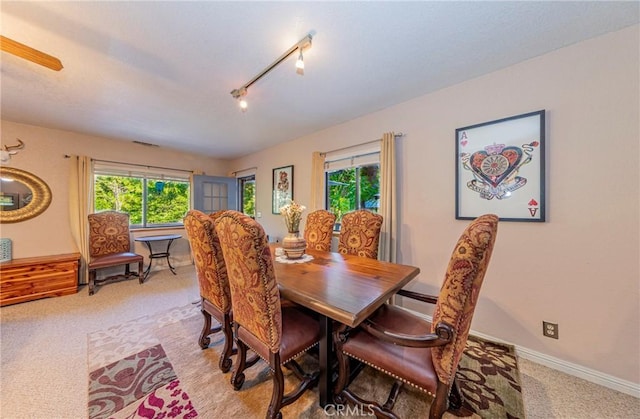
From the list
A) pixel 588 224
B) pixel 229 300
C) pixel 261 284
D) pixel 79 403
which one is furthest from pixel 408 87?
pixel 79 403

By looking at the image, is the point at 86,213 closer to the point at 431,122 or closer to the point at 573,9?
the point at 431,122

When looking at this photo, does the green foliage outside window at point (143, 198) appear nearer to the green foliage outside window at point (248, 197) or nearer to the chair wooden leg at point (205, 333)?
the green foliage outside window at point (248, 197)

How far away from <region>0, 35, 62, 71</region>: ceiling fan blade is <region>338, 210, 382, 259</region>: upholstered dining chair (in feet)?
8.69

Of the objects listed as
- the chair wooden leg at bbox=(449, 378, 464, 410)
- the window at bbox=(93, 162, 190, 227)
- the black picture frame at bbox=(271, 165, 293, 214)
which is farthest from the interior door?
the chair wooden leg at bbox=(449, 378, 464, 410)

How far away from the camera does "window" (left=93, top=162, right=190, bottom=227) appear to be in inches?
152

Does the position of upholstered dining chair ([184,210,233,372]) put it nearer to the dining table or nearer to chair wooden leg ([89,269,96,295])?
the dining table

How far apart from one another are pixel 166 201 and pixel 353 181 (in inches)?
155

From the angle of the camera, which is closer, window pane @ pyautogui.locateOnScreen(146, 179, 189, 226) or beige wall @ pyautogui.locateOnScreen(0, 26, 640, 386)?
beige wall @ pyautogui.locateOnScreen(0, 26, 640, 386)

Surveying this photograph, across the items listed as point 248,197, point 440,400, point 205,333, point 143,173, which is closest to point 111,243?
point 143,173

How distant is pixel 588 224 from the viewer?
5.22 ft

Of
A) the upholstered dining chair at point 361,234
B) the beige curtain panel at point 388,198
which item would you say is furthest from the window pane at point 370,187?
the upholstered dining chair at point 361,234

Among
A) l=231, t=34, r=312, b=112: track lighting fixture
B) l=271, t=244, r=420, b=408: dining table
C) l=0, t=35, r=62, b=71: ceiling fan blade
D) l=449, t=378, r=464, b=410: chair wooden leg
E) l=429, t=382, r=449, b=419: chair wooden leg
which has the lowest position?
l=449, t=378, r=464, b=410: chair wooden leg

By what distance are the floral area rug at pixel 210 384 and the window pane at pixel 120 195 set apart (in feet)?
9.13

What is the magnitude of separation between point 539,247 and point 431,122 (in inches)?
58.0
